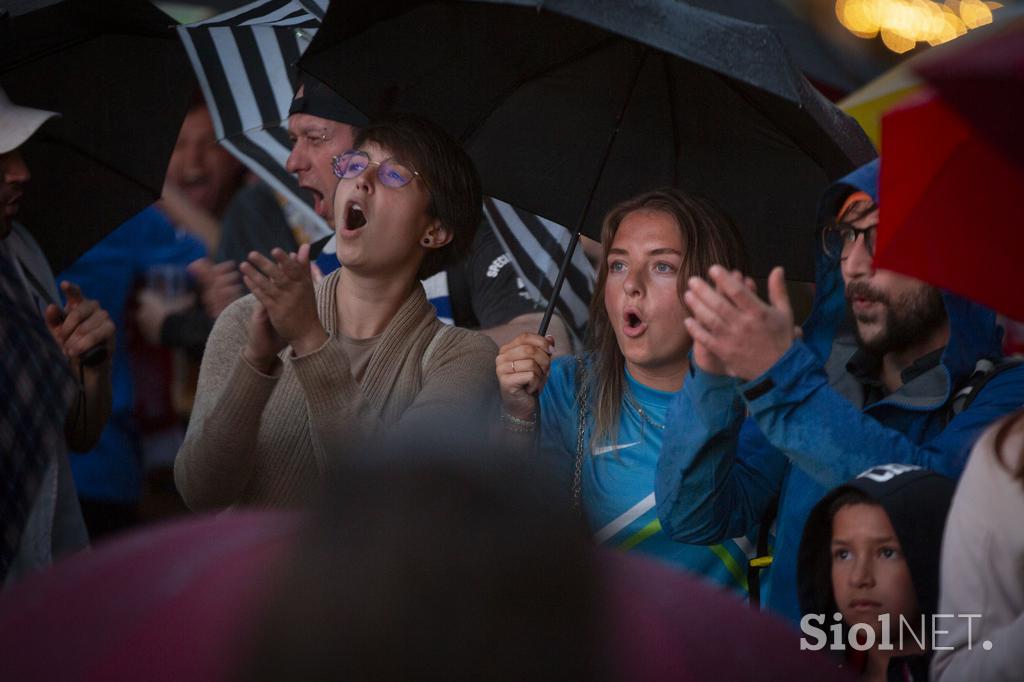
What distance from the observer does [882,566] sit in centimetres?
247

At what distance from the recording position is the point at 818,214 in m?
3.18

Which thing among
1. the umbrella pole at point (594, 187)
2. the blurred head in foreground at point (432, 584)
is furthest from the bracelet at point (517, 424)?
the blurred head in foreground at point (432, 584)

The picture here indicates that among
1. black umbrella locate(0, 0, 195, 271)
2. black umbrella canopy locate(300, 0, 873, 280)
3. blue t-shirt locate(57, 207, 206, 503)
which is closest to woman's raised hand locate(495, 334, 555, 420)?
black umbrella canopy locate(300, 0, 873, 280)

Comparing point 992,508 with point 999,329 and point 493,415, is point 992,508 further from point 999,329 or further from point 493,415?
point 493,415

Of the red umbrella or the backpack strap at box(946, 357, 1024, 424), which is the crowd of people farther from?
the red umbrella

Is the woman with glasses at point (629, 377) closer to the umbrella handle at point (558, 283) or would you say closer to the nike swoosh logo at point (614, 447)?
the nike swoosh logo at point (614, 447)

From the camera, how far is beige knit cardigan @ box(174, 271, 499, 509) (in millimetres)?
2766

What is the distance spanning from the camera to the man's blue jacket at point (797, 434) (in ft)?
8.12

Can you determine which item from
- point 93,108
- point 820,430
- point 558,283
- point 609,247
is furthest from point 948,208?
point 93,108

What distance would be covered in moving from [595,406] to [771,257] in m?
0.78

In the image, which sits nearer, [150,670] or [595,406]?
[150,670]

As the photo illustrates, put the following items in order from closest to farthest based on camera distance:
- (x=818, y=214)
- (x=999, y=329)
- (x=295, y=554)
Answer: (x=295, y=554)
(x=999, y=329)
(x=818, y=214)

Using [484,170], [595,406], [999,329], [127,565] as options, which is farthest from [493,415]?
[127,565]

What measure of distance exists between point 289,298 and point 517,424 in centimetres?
64
